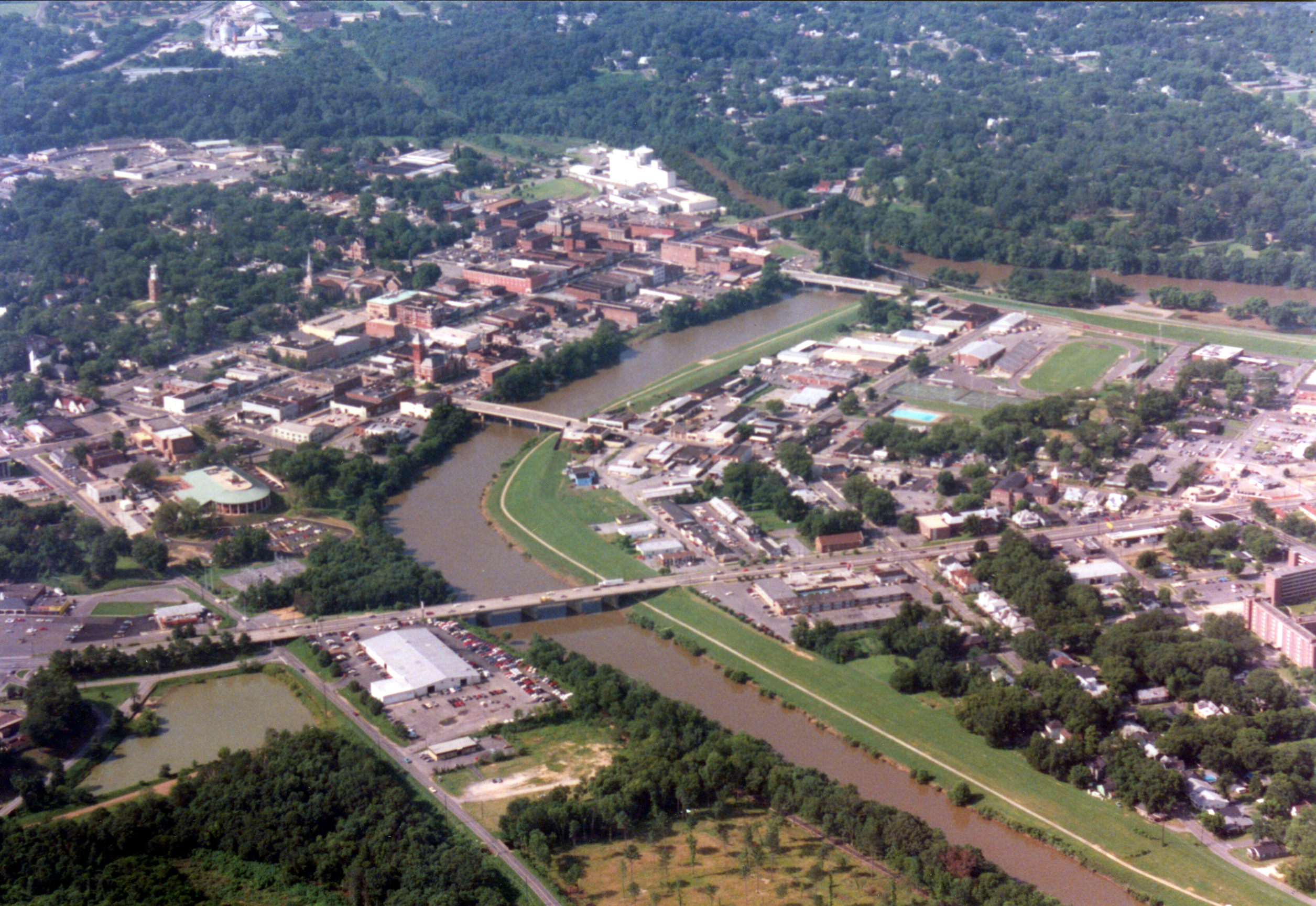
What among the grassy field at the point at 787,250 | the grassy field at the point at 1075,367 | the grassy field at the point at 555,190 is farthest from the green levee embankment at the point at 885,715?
the grassy field at the point at 555,190

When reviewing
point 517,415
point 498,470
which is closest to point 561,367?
point 517,415

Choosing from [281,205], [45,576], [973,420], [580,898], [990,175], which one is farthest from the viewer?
[990,175]

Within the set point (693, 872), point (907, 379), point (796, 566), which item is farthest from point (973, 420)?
point (693, 872)

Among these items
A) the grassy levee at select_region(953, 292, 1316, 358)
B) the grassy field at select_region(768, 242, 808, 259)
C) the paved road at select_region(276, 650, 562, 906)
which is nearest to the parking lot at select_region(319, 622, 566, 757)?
the paved road at select_region(276, 650, 562, 906)

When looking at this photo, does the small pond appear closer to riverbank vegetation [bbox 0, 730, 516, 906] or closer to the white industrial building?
riverbank vegetation [bbox 0, 730, 516, 906]

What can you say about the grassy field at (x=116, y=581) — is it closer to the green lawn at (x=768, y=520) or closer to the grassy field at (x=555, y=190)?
the green lawn at (x=768, y=520)

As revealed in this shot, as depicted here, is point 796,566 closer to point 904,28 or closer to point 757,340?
point 757,340
